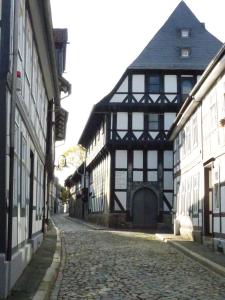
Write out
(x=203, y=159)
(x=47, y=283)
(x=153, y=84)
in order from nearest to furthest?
(x=47, y=283), (x=203, y=159), (x=153, y=84)

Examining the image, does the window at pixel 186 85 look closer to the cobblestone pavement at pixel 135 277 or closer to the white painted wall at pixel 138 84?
the white painted wall at pixel 138 84

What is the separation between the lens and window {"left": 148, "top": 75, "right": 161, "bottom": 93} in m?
36.2

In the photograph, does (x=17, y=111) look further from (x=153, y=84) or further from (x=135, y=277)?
(x=153, y=84)

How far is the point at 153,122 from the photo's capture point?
36281 mm

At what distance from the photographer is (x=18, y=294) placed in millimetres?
8703

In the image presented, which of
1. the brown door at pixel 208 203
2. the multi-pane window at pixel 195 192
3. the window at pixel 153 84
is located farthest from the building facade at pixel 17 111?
the window at pixel 153 84

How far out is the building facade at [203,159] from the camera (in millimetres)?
17703

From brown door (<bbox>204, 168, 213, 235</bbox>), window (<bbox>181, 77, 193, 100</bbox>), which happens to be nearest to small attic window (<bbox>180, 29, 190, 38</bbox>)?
window (<bbox>181, 77, 193, 100</bbox>)

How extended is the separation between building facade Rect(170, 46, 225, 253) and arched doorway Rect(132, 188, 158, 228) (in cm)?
728

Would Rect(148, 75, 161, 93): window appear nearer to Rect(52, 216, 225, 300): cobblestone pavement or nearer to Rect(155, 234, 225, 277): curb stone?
Rect(155, 234, 225, 277): curb stone

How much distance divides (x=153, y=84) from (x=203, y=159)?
15777 millimetres

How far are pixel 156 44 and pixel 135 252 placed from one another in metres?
22.9

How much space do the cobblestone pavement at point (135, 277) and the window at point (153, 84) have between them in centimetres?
1956

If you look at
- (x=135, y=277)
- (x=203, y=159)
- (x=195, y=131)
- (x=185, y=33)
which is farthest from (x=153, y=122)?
(x=135, y=277)
